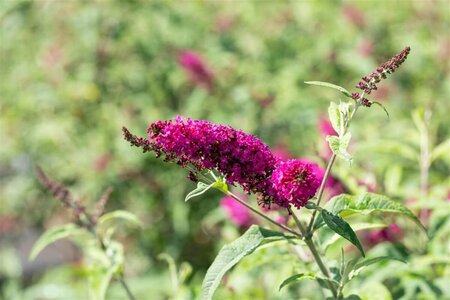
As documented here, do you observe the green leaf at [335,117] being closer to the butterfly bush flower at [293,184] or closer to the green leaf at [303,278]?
the butterfly bush flower at [293,184]

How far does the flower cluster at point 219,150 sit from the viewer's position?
1643mm

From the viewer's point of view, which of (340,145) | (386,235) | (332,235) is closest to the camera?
(340,145)

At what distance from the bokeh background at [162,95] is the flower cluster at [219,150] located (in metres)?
2.09

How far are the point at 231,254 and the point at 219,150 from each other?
10.9 inches

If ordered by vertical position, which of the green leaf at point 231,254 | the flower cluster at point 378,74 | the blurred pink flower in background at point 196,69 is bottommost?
the green leaf at point 231,254

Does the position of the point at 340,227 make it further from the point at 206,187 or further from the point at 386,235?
the point at 386,235

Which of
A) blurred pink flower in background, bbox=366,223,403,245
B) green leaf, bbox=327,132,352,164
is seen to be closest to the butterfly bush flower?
green leaf, bbox=327,132,352,164

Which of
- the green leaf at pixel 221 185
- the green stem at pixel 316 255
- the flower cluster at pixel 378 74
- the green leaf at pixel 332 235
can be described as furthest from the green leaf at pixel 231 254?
the flower cluster at pixel 378 74

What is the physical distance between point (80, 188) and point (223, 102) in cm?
116

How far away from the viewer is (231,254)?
1.71 m

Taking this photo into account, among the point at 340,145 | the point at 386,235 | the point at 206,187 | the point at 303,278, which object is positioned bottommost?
the point at 303,278

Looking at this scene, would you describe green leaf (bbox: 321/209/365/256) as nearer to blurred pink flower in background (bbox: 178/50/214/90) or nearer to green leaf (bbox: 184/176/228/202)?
green leaf (bbox: 184/176/228/202)

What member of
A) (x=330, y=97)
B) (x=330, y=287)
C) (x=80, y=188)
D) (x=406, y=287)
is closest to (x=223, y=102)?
(x=330, y=97)

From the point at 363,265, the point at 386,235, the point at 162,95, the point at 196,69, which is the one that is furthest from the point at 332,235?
the point at 162,95
